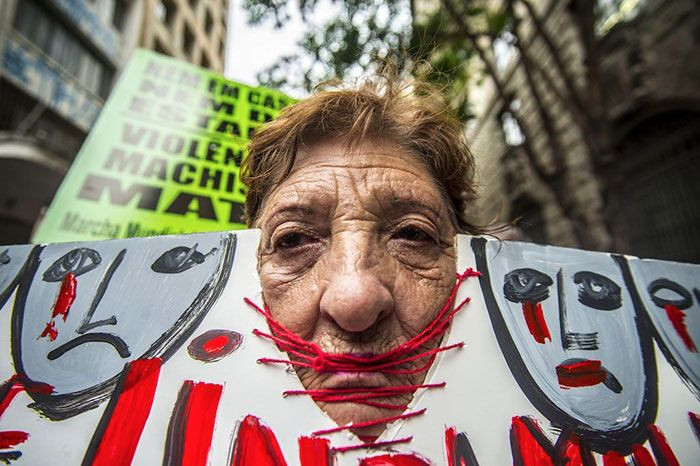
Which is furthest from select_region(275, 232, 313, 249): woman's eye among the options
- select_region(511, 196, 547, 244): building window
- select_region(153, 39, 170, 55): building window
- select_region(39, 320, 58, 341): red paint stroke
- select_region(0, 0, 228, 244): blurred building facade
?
select_region(153, 39, 170, 55): building window

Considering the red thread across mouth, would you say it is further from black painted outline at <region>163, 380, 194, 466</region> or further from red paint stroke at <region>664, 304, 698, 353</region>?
red paint stroke at <region>664, 304, 698, 353</region>

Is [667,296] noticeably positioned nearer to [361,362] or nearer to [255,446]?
[361,362]

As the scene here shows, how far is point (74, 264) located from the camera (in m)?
1.17

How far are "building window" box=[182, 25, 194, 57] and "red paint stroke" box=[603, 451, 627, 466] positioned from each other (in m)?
23.2

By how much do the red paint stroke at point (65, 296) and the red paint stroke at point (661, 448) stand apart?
1495mm

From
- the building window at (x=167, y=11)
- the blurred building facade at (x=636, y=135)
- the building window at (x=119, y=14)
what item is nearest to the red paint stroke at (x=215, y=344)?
the blurred building facade at (x=636, y=135)

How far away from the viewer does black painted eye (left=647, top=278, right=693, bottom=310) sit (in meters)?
1.20

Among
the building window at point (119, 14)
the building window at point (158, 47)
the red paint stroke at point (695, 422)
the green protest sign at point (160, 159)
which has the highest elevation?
the building window at point (158, 47)

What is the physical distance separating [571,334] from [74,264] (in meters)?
1.40

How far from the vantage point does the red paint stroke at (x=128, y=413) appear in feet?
2.84

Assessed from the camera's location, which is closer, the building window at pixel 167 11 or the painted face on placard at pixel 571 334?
the painted face on placard at pixel 571 334

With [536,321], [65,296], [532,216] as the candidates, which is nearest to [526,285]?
[536,321]

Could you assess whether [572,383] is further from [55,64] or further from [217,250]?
[55,64]

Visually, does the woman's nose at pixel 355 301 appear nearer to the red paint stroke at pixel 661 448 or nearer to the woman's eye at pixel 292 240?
the woman's eye at pixel 292 240
